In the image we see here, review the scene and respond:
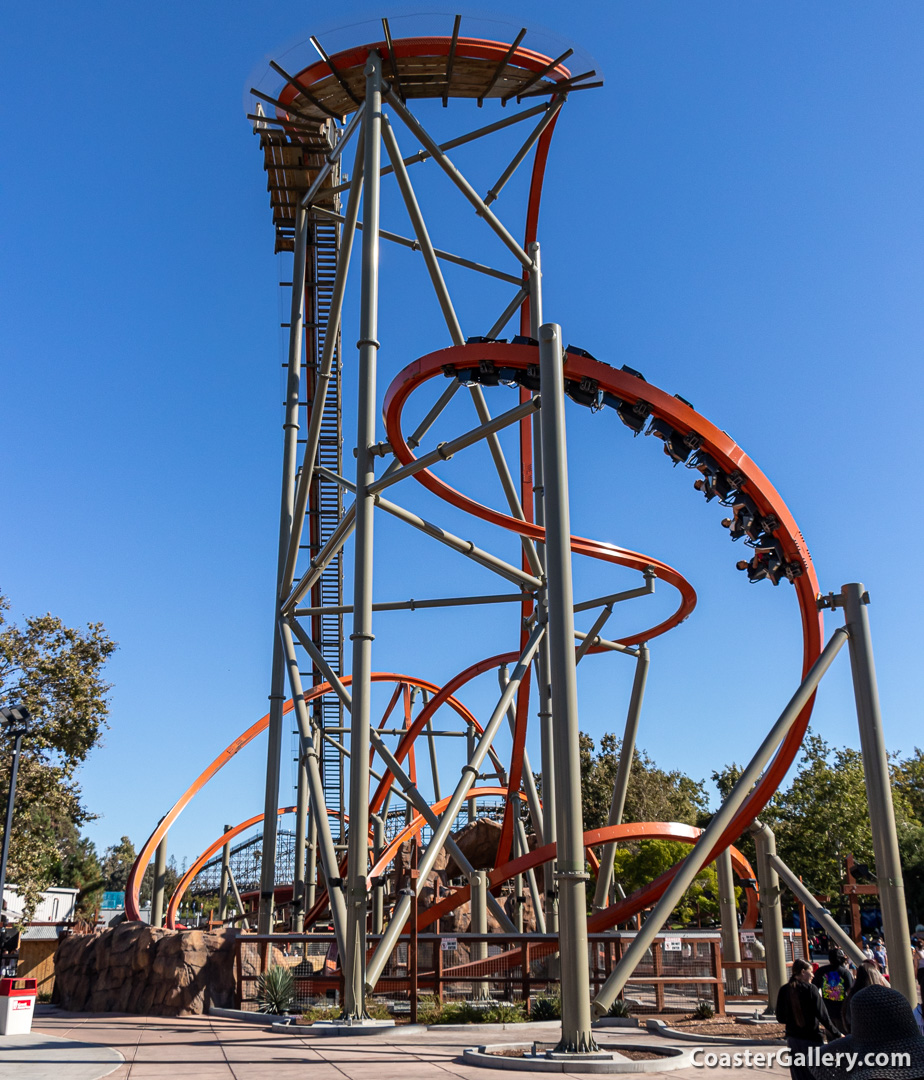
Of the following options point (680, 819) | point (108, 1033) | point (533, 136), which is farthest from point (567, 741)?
point (680, 819)

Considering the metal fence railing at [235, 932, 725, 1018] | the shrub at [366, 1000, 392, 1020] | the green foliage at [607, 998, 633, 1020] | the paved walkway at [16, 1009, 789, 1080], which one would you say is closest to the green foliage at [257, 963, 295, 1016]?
the metal fence railing at [235, 932, 725, 1018]

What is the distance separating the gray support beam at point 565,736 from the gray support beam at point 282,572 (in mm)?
7614

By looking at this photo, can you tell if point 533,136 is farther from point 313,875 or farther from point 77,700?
point 313,875

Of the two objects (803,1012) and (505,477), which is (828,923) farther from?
(505,477)

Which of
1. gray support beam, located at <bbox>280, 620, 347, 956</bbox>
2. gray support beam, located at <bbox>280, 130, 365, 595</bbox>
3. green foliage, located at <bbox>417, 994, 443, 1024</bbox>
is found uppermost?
gray support beam, located at <bbox>280, 130, 365, 595</bbox>

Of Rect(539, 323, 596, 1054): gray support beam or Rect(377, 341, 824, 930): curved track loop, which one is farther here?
Rect(377, 341, 824, 930): curved track loop

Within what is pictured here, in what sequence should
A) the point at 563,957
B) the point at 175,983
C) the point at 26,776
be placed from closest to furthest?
the point at 563,957
the point at 175,983
the point at 26,776

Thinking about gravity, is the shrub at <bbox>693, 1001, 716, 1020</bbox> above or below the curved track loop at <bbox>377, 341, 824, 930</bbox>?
below

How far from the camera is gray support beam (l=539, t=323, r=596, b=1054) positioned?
7707 mm

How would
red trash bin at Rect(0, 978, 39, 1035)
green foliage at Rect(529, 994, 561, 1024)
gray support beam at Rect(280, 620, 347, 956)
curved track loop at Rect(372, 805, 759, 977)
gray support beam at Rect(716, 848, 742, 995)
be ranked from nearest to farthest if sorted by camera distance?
1. red trash bin at Rect(0, 978, 39, 1035)
2. green foliage at Rect(529, 994, 561, 1024)
3. gray support beam at Rect(280, 620, 347, 956)
4. curved track loop at Rect(372, 805, 759, 977)
5. gray support beam at Rect(716, 848, 742, 995)

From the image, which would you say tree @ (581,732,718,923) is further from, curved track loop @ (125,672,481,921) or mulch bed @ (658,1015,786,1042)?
mulch bed @ (658,1015,786,1042)

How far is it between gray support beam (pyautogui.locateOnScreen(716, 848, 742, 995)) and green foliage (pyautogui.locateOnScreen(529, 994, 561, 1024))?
3.72m

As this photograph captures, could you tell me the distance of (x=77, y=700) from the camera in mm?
24484

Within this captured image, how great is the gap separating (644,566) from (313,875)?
16111 mm
